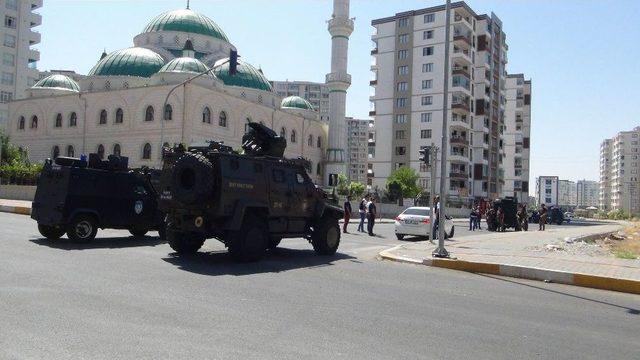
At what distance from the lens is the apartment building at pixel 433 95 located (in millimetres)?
73562

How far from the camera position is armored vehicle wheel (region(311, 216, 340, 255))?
44.6ft

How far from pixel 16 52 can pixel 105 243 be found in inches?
2926

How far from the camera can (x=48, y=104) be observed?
61281 millimetres

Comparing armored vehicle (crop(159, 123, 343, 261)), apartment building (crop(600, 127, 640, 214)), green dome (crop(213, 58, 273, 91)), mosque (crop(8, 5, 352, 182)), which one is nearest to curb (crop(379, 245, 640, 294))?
armored vehicle (crop(159, 123, 343, 261))

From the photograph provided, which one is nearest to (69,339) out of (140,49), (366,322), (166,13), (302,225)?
(366,322)

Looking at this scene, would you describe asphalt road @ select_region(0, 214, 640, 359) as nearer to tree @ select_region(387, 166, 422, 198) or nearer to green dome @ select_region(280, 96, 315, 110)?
tree @ select_region(387, 166, 422, 198)

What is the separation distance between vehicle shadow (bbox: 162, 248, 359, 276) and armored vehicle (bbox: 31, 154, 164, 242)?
9.01ft

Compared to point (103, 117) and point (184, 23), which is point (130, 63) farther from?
point (184, 23)

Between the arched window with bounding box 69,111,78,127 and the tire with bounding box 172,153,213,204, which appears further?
the arched window with bounding box 69,111,78,127

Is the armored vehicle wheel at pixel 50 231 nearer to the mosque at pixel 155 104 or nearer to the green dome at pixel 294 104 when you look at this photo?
the mosque at pixel 155 104

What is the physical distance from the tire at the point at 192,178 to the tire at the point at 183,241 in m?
1.16

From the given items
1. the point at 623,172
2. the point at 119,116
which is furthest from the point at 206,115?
the point at 623,172

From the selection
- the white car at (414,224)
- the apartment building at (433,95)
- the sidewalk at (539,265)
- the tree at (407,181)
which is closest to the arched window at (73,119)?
the tree at (407,181)

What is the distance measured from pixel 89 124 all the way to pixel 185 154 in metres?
51.7
